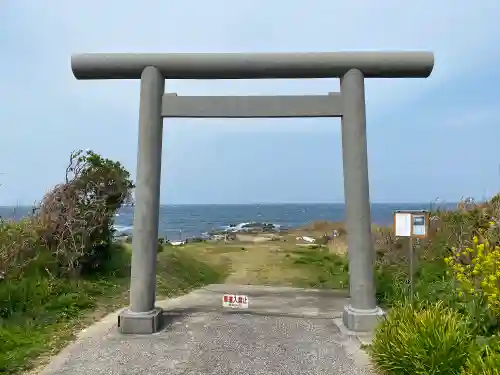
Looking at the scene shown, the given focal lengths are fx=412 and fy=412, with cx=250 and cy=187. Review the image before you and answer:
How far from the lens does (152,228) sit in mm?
6754

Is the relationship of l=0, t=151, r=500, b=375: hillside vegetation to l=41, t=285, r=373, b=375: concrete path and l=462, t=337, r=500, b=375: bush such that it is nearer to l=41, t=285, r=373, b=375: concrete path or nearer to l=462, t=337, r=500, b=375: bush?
l=462, t=337, r=500, b=375: bush

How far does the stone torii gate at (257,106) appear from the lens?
22.0 feet

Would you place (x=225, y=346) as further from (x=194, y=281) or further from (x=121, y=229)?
(x=121, y=229)

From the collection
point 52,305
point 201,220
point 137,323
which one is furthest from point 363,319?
point 201,220

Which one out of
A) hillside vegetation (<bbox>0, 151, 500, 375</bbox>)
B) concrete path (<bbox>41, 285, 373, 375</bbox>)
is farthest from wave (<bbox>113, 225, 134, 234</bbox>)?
concrete path (<bbox>41, 285, 373, 375</bbox>)

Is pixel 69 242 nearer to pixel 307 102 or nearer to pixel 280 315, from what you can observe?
pixel 280 315

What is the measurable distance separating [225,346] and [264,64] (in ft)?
14.8

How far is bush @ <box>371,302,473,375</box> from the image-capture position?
4.27 meters

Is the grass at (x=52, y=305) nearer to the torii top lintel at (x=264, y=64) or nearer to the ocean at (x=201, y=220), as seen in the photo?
the ocean at (x=201, y=220)

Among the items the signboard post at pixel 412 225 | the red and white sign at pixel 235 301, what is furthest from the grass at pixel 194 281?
the red and white sign at pixel 235 301

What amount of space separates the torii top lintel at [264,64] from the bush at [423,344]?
4015 millimetres

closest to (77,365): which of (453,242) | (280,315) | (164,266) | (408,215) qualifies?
(280,315)

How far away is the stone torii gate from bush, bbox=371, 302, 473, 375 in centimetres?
175

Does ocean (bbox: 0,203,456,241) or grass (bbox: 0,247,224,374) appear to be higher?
ocean (bbox: 0,203,456,241)
